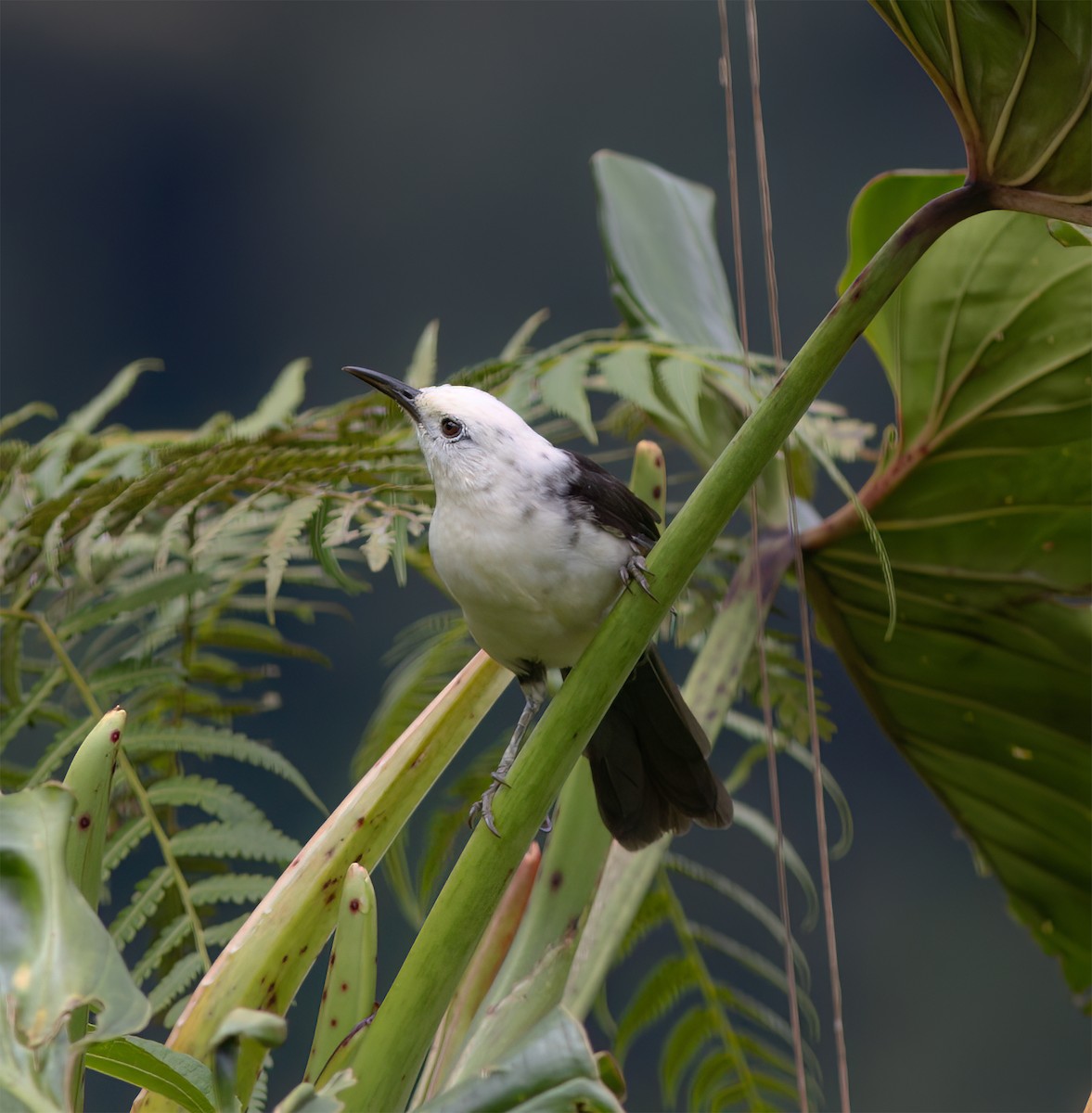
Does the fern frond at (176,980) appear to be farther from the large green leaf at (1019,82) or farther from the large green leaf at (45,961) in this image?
the large green leaf at (1019,82)

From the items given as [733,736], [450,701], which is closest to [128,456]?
[450,701]

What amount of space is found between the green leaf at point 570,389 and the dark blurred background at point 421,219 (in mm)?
944

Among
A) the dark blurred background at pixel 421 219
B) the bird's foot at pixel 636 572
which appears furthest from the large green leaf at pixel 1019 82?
the dark blurred background at pixel 421 219

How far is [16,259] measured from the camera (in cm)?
209

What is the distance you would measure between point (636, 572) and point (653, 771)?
0.76 feet

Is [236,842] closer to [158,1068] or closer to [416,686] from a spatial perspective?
[416,686]

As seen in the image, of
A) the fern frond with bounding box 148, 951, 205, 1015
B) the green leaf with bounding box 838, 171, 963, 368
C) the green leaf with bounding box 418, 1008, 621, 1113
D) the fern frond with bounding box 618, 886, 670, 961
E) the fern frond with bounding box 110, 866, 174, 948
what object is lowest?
the fern frond with bounding box 618, 886, 670, 961

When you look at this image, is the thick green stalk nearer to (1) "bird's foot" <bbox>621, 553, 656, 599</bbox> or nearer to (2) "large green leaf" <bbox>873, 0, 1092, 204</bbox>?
(1) "bird's foot" <bbox>621, 553, 656, 599</bbox>

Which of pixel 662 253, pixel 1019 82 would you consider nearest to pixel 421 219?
pixel 662 253

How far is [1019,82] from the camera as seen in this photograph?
65cm

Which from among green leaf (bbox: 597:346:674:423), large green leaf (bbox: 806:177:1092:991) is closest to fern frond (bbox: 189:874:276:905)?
green leaf (bbox: 597:346:674:423)

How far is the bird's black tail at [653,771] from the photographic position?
0.90 m

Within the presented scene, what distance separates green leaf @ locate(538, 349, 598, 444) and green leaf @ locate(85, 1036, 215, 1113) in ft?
1.94

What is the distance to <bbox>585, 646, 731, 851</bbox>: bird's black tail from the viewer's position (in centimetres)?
90
